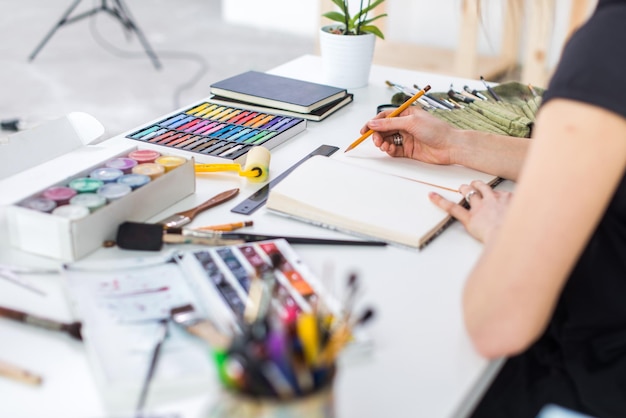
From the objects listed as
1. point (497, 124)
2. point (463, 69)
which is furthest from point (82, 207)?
point (463, 69)

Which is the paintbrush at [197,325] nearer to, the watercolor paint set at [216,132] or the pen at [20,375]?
the pen at [20,375]

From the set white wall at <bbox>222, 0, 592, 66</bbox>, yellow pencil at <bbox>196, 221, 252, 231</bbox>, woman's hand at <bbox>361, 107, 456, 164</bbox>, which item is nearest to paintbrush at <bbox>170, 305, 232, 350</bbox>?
yellow pencil at <bbox>196, 221, 252, 231</bbox>

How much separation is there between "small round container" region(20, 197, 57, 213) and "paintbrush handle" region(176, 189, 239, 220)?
0.60ft

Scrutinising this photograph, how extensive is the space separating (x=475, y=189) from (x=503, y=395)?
0.31 m

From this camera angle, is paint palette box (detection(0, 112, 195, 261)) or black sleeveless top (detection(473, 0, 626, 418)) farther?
paint palette box (detection(0, 112, 195, 261))

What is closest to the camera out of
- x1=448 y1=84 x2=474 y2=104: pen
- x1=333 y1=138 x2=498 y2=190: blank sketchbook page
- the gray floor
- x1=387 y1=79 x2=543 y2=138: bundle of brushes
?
x1=333 y1=138 x2=498 y2=190: blank sketchbook page

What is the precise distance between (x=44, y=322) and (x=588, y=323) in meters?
0.64

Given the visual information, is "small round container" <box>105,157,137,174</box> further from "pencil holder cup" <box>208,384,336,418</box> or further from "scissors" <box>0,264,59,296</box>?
"pencil holder cup" <box>208,384,336,418</box>

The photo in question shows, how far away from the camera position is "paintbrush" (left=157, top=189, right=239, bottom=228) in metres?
1.03

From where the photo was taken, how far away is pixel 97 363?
2.37 feet

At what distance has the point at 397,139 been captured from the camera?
4.16 feet

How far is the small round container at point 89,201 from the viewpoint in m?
0.94

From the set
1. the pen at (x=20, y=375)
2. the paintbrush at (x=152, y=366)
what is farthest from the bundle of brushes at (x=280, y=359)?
the pen at (x=20, y=375)

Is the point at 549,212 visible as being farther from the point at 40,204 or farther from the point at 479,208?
the point at 40,204
